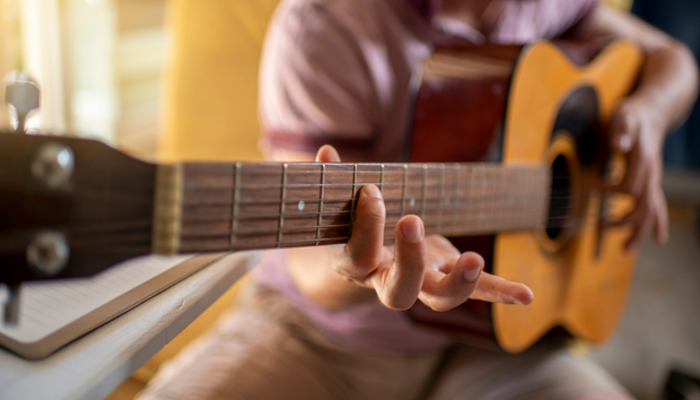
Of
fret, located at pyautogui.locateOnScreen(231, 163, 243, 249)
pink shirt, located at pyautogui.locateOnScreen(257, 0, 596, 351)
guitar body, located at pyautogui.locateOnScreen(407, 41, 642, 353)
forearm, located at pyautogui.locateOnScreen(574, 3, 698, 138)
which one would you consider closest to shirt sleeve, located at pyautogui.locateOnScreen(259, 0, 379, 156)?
pink shirt, located at pyautogui.locateOnScreen(257, 0, 596, 351)

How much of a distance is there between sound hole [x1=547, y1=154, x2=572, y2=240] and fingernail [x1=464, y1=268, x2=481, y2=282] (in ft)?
1.01

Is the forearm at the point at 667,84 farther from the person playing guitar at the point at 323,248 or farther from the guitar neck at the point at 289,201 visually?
the guitar neck at the point at 289,201

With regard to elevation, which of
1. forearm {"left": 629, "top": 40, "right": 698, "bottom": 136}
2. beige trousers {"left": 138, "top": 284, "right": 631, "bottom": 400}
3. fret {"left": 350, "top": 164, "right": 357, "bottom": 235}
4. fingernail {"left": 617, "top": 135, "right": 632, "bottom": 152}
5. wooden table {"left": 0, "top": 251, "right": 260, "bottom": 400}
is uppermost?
forearm {"left": 629, "top": 40, "right": 698, "bottom": 136}

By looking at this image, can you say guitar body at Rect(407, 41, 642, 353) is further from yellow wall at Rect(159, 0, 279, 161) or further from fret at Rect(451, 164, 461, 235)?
yellow wall at Rect(159, 0, 279, 161)

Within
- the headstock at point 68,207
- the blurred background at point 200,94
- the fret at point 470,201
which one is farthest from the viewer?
the blurred background at point 200,94

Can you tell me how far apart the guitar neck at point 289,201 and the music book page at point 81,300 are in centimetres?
3

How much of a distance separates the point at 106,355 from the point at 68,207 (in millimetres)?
72

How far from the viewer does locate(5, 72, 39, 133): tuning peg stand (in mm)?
177

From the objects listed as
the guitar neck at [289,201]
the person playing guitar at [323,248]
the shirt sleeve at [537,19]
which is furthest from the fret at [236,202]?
the shirt sleeve at [537,19]

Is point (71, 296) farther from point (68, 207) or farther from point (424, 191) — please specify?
point (424, 191)

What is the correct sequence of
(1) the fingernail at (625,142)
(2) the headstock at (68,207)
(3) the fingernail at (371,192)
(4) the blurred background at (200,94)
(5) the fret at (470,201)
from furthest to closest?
(4) the blurred background at (200,94) → (1) the fingernail at (625,142) → (5) the fret at (470,201) → (3) the fingernail at (371,192) → (2) the headstock at (68,207)

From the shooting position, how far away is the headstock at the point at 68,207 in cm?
17

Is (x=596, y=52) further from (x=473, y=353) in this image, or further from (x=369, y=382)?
(x=369, y=382)

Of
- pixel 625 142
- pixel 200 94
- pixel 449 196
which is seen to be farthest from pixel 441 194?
pixel 200 94
